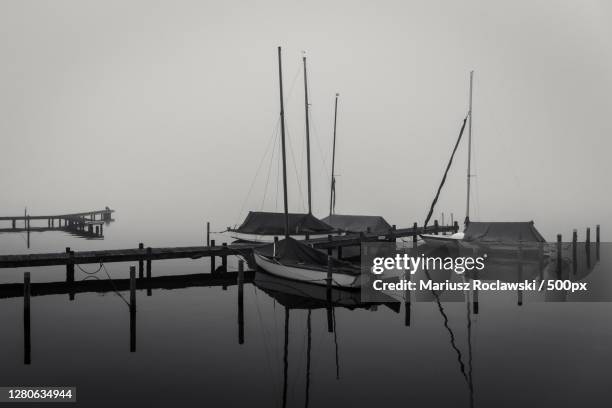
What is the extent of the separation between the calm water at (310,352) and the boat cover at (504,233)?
40.7ft

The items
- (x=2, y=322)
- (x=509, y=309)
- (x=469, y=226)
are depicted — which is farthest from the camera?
(x=469, y=226)

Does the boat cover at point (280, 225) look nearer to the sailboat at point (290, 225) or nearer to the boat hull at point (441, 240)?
the sailboat at point (290, 225)

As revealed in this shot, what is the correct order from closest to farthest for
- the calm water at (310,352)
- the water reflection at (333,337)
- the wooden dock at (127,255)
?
the calm water at (310,352) → the water reflection at (333,337) → the wooden dock at (127,255)

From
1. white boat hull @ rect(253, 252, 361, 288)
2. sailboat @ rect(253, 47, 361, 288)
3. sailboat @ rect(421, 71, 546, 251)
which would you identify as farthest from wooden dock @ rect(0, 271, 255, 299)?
sailboat @ rect(421, 71, 546, 251)

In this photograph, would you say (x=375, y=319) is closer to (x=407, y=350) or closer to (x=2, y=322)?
(x=407, y=350)

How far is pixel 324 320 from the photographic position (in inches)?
993

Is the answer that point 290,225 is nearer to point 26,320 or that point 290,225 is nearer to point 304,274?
point 304,274

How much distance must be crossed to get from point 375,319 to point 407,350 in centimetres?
455

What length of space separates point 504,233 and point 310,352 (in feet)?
85.9

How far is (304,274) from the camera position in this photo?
30422 mm

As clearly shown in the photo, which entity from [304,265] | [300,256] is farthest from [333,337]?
[300,256]

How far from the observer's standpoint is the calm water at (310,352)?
54.4 feet

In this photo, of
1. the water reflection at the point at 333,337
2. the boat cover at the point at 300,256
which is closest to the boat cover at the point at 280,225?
the water reflection at the point at 333,337

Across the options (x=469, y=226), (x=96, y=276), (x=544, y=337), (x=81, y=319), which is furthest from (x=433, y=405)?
(x=469, y=226)
